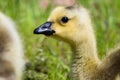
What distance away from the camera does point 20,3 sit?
26.4ft

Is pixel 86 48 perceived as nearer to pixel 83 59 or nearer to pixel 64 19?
pixel 83 59

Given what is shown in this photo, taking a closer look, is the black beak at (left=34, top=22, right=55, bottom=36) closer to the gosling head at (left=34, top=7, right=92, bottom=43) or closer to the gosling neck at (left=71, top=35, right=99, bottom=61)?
the gosling head at (left=34, top=7, right=92, bottom=43)

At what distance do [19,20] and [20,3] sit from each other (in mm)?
248

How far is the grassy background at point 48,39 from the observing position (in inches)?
279

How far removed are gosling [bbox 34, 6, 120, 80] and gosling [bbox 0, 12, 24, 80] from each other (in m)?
0.58

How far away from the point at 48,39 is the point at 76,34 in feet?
4.03

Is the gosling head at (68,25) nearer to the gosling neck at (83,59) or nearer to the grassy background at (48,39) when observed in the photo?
the gosling neck at (83,59)

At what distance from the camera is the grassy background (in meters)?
7.09

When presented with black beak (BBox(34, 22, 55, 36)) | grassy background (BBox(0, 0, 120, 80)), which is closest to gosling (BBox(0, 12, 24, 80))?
black beak (BBox(34, 22, 55, 36))

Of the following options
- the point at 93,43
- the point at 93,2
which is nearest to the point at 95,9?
the point at 93,2

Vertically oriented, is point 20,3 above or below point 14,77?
above

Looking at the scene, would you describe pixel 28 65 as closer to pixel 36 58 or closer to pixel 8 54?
pixel 36 58

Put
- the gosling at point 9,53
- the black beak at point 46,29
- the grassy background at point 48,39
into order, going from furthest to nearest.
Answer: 1. the grassy background at point 48,39
2. the black beak at point 46,29
3. the gosling at point 9,53

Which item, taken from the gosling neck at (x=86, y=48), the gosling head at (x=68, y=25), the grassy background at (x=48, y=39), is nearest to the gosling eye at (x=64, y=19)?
the gosling head at (x=68, y=25)
